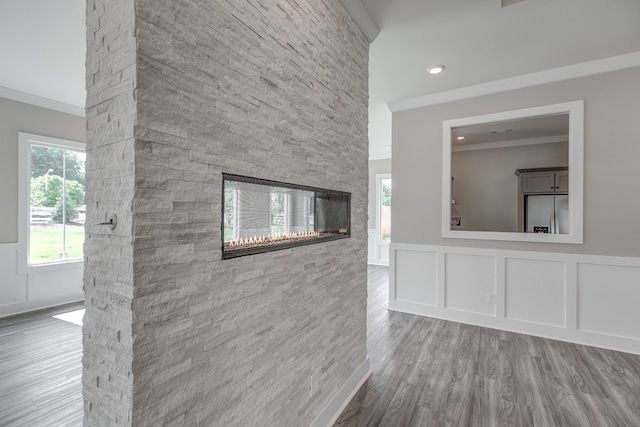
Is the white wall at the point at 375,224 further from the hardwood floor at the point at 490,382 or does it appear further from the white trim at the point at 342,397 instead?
the white trim at the point at 342,397

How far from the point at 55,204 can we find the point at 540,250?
6.22 meters

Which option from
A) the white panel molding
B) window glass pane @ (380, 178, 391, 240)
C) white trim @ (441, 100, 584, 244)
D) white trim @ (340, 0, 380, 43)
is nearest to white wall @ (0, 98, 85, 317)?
white trim @ (340, 0, 380, 43)

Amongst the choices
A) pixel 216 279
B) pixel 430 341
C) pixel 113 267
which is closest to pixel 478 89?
pixel 430 341

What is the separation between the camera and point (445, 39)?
2512mm

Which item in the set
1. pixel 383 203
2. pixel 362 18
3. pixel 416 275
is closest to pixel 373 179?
pixel 383 203

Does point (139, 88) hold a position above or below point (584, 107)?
below

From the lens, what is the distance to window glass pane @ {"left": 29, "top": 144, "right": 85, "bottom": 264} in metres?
3.93

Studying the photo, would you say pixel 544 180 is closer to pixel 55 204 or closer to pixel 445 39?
pixel 445 39

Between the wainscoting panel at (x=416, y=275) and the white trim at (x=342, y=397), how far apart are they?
1622 mm

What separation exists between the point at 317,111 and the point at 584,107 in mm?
2991

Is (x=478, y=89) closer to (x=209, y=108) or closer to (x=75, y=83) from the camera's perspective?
(x=209, y=108)

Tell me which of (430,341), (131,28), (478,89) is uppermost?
(478,89)

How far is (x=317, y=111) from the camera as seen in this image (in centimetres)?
171

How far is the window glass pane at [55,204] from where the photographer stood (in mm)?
3932
